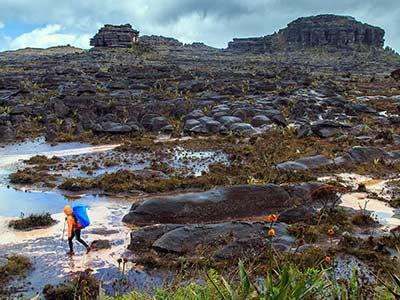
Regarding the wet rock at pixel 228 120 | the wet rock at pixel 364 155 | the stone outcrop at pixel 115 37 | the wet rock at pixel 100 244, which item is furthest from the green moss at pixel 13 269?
the stone outcrop at pixel 115 37

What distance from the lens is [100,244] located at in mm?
12812

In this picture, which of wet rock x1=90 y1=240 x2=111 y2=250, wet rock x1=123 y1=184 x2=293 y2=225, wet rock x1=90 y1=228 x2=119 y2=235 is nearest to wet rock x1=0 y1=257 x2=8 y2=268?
wet rock x1=90 y1=240 x2=111 y2=250

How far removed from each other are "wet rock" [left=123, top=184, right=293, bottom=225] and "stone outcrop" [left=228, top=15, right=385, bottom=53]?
124 meters

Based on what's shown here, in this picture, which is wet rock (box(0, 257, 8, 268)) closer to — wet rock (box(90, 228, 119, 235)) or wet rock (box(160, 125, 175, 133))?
wet rock (box(90, 228, 119, 235))

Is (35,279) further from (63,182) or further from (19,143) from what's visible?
(19,143)

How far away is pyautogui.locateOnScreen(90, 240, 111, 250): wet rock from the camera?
12711 mm

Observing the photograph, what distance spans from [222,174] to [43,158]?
10824 mm

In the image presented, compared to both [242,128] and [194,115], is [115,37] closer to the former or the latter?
[194,115]

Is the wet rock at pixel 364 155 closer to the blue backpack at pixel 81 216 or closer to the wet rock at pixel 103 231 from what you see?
the wet rock at pixel 103 231

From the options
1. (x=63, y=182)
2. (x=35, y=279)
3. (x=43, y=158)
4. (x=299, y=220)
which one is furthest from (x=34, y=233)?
(x=43, y=158)

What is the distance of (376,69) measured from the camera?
96062 mm

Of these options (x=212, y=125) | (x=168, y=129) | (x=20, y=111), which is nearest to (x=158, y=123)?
(x=168, y=129)

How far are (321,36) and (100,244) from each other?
132m

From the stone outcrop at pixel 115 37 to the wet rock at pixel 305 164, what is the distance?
314ft
